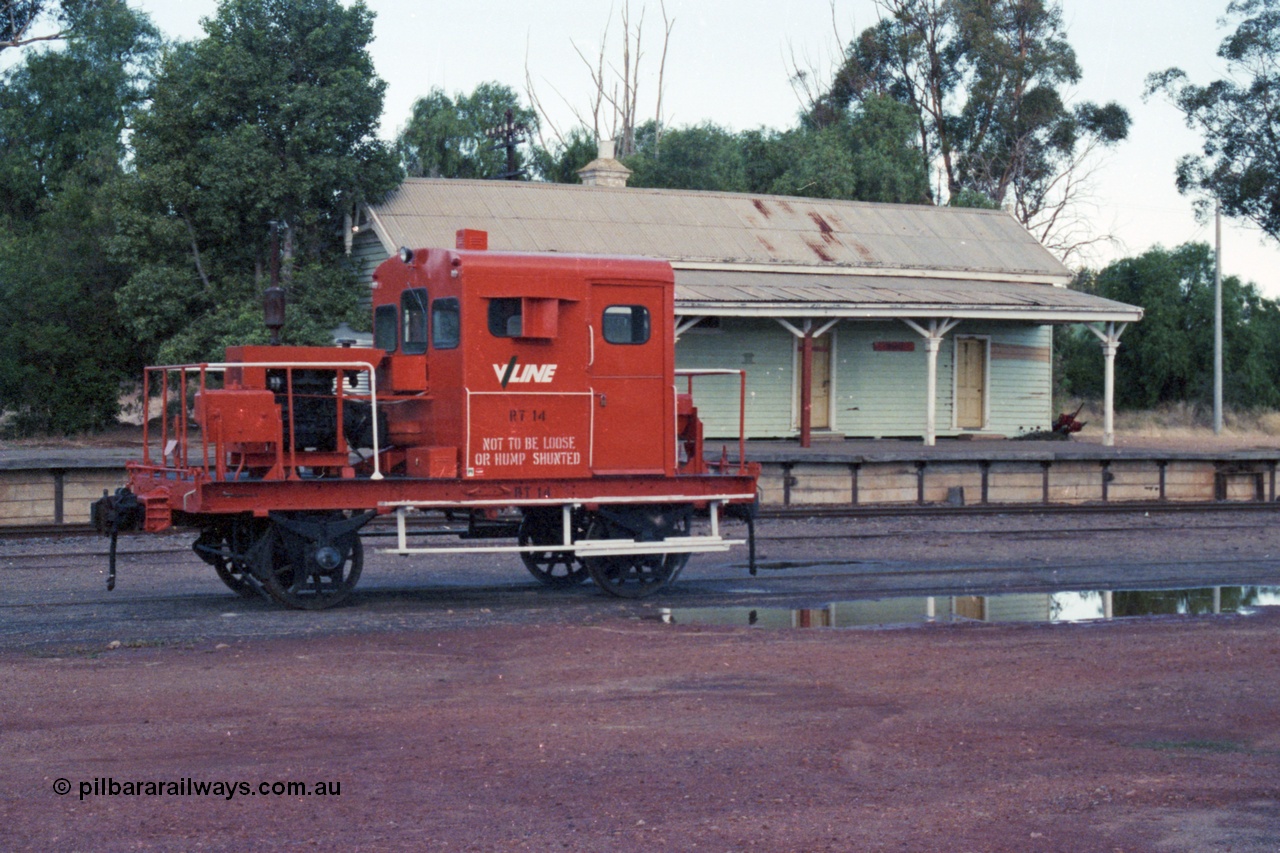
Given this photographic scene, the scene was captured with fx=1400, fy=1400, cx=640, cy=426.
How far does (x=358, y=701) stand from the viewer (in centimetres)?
804

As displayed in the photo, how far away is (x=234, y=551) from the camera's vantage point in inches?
450

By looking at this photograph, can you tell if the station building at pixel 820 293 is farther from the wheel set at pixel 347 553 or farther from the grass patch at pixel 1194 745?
the grass patch at pixel 1194 745

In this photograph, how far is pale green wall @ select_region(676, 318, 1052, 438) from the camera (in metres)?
28.8

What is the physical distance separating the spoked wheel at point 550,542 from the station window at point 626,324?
1.60m

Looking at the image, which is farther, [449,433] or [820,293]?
[820,293]

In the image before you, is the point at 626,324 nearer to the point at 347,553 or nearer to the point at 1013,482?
the point at 347,553

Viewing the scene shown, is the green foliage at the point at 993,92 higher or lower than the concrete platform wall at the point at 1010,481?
higher

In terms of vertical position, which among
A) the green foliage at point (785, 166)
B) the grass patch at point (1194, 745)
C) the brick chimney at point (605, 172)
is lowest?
the grass patch at point (1194, 745)

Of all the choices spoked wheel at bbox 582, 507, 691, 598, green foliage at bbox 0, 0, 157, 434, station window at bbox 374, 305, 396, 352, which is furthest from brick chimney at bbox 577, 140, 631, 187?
spoked wheel at bbox 582, 507, 691, 598

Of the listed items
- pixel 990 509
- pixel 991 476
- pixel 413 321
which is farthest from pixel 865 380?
pixel 413 321

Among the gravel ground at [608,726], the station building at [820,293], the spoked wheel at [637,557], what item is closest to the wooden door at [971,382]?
the station building at [820,293]

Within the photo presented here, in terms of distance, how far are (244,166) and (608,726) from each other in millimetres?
22108

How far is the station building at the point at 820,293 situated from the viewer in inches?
1099

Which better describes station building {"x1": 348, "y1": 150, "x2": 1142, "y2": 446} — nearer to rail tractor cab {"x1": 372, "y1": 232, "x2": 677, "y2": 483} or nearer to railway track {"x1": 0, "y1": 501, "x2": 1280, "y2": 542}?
railway track {"x1": 0, "y1": 501, "x2": 1280, "y2": 542}
